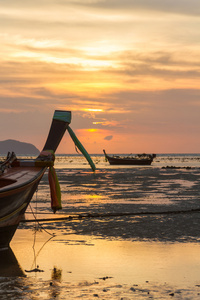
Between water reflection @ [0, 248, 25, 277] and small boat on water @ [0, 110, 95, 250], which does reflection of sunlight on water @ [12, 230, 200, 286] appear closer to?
water reflection @ [0, 248, 25, 277]

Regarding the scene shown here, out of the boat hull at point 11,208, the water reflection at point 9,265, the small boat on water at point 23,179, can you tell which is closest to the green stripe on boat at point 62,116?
the small boat on water at point 23,179

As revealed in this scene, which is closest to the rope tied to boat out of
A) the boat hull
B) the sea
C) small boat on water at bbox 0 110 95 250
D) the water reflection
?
small boat on water at bbox 0 110 95 250

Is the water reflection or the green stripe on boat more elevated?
the green stripe on boat

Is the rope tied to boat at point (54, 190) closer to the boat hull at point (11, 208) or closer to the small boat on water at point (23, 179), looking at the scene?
the small boat on water at point (23, 179)

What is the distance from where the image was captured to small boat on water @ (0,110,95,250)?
38.1 feet

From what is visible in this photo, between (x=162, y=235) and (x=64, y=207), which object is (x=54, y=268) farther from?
(x=64, y=207)

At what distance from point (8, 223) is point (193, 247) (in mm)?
4847

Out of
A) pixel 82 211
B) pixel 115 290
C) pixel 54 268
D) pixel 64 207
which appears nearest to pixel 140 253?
pixel 54 268

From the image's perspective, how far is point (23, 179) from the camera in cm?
1312

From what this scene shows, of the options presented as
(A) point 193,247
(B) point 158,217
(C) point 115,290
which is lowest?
(C) point 115,290

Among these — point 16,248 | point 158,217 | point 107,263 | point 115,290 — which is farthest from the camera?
point 158,217

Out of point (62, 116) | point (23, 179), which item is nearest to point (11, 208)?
point (23, 179)

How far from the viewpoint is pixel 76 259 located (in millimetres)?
11109

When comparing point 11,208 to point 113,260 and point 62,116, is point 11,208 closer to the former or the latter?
point 113,260
